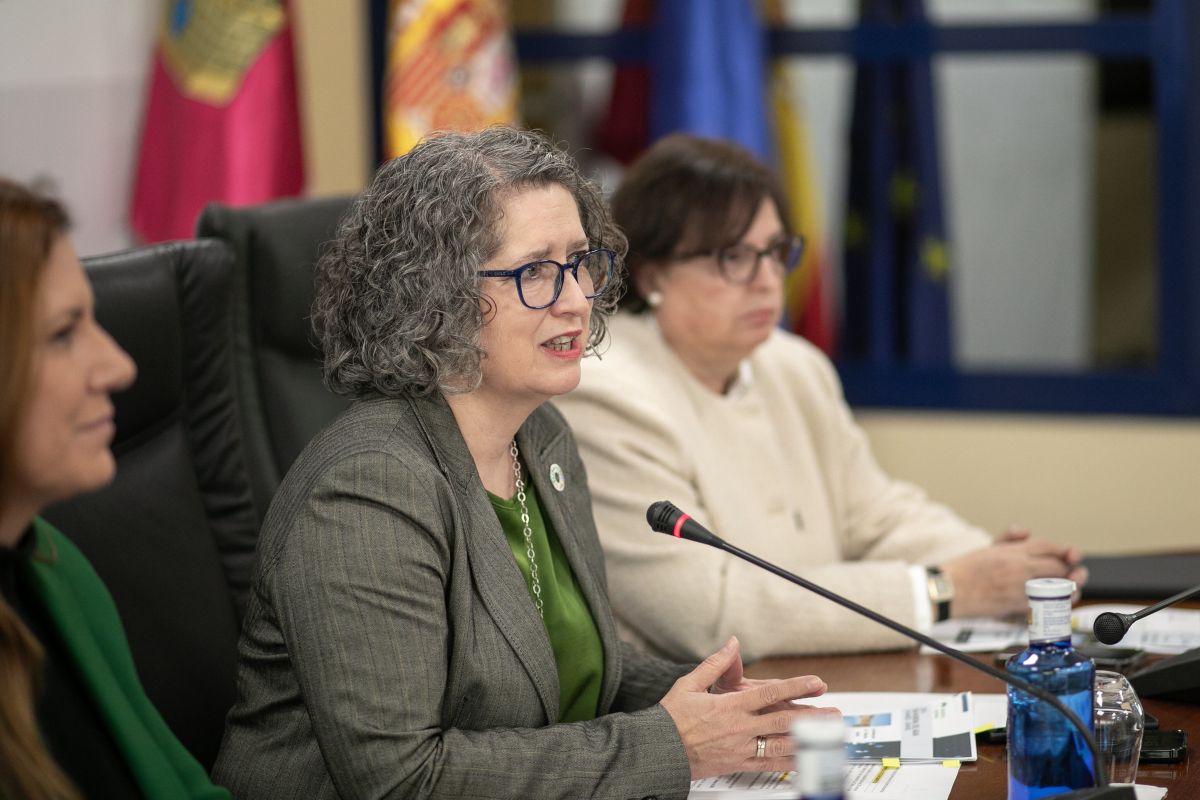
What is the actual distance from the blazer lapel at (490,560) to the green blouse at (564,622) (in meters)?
0.08

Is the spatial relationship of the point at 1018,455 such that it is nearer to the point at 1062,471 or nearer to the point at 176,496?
the point at 1062,471

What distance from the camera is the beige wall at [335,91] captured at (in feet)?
12.0

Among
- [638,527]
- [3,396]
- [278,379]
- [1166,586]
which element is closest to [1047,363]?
[1166,586]

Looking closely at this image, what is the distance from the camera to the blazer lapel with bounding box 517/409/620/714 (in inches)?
65.2

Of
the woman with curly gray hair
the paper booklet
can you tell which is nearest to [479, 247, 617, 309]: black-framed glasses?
the woman with curly gray hair

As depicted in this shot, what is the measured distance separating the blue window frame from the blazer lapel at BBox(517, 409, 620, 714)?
2.04 metres

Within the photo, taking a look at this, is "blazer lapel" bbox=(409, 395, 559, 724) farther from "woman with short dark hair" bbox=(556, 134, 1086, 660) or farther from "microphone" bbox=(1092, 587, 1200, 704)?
"microphone" bbox=(1092, 587, 1200, 704)

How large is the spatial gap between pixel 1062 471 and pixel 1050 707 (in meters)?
2.35

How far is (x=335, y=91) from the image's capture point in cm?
374

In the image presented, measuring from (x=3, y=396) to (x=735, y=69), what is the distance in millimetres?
2605

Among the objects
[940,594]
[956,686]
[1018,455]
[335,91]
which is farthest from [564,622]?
[335,91]

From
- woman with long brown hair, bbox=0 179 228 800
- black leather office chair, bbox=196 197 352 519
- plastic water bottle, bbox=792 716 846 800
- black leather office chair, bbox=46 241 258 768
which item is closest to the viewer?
plastic water bottle, bbox=792 716 846 800

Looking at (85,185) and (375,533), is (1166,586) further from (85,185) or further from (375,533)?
(85,185)

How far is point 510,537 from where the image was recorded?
63.7 inches
